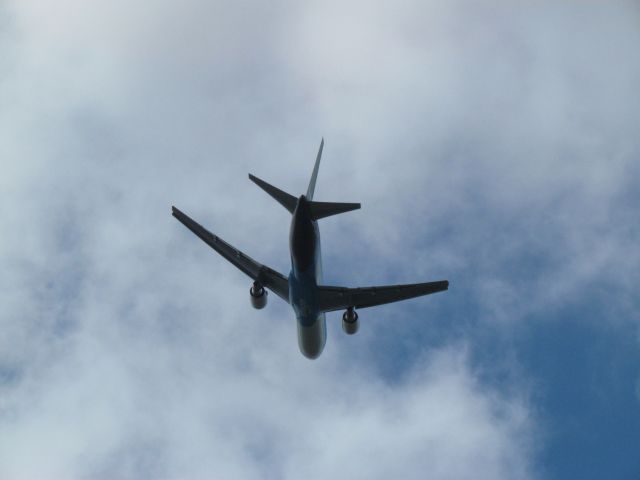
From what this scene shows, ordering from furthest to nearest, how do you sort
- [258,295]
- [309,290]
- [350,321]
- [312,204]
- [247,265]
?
[247,265] → [350,321] → [258,295] → [309,290] → [312,204]

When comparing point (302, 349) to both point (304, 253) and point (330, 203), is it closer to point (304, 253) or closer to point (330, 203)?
point (304, 253)

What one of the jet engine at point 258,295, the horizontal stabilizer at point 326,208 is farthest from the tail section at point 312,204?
the jet engine at point 258,295

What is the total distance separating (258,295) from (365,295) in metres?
6.60

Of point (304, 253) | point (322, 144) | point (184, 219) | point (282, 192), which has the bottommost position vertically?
point (304, 253)

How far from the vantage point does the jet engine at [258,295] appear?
129 ft

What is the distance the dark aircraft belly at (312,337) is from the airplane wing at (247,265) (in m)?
2.41

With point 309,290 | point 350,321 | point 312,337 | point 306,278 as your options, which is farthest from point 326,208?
point 312,337

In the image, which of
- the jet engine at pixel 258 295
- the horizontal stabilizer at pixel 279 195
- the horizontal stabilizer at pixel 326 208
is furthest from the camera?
the jet engine at pixel 258 295

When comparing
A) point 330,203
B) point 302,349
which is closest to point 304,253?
point 330,203

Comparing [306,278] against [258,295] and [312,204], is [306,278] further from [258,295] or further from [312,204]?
[312,204]

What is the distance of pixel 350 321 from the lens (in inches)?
1553

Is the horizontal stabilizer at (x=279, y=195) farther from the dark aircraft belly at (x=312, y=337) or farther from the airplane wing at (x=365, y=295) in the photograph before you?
the dark aircraft belly at (x=312, y=337)

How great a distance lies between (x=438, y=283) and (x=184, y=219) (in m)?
15.6

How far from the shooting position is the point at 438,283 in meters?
37.0
